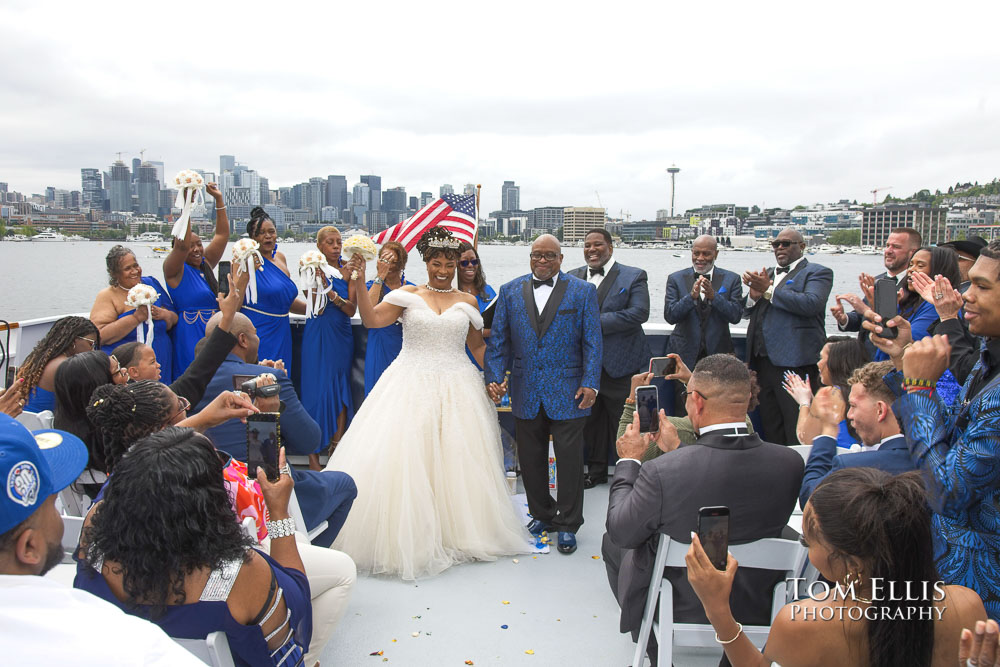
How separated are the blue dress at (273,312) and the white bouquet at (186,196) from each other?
0.67 m

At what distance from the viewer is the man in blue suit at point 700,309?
5.43m

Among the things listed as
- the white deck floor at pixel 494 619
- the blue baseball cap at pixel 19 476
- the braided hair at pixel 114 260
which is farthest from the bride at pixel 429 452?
the blue baseball cap at pixel 19 476

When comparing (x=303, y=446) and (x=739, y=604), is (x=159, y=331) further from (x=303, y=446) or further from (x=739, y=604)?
(x=739, y=604)

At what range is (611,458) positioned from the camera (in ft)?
18.0

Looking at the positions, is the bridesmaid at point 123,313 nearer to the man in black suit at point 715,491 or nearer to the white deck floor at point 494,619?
the white deck floor at point 494,619

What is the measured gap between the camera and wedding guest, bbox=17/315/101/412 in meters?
3.43

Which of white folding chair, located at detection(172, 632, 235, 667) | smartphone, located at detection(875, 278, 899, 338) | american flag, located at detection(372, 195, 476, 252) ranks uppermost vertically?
american flag, located at detection(372, 195, 476, 252)

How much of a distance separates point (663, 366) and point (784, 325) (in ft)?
7.98

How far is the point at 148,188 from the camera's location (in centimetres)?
1377

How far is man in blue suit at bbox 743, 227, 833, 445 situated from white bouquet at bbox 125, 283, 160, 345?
458cm

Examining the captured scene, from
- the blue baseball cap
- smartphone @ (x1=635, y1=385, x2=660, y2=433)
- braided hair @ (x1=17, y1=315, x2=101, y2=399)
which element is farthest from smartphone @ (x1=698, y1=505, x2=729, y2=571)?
braided hair @ (x1=17, y1=315, x2=101, y2=399)

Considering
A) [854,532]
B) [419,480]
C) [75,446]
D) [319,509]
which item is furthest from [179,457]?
[419,480]

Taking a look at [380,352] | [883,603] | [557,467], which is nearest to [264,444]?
[883,603]

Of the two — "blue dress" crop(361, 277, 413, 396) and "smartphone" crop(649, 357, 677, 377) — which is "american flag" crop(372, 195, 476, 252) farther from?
"smartphone" crop(649, 357, 677, 377)
